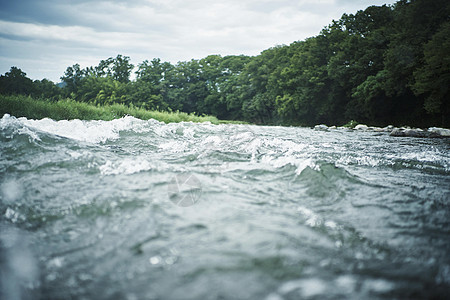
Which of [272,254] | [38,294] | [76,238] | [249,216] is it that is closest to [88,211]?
[76,238]

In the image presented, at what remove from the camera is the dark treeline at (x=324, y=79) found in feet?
54.3

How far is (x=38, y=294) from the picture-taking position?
1271 millimetres

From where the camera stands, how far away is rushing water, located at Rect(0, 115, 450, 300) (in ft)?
4.33

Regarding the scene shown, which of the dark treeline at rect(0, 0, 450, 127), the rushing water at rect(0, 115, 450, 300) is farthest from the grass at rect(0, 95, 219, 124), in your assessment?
the rushing water at rect(0, 115, 450, 300)

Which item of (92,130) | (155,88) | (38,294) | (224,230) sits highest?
(155,88)

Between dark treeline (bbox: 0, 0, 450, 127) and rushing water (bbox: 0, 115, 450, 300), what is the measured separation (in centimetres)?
938

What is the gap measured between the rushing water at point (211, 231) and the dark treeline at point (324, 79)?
369 inches

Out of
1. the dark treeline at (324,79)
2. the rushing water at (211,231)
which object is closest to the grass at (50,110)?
the dark treeline at (324,79)

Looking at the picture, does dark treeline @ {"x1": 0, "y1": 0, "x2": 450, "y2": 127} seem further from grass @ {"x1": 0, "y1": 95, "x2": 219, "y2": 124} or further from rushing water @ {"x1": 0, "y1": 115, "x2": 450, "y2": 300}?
rushing water @ {"x1": 0, "y1": 115, "x2": 450, "y2": 300}

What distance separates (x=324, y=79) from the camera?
2761cm

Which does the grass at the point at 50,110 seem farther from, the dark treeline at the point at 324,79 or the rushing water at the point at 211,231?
the rushing water at the point at 211,231

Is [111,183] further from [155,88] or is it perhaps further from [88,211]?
[155,88]

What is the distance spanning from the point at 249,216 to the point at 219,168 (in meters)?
1.57

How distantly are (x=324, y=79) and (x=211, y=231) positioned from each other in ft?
96.1
